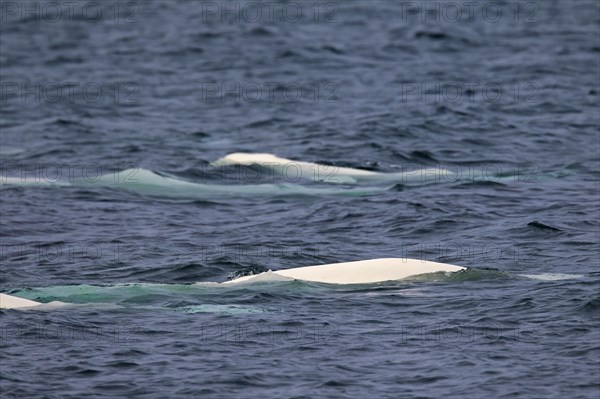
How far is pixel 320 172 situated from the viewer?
25578mm

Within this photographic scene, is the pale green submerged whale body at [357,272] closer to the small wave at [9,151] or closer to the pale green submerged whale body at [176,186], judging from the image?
the pale green submerged whale body at [176,186]

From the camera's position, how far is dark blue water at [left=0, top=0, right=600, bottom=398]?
14.2 m

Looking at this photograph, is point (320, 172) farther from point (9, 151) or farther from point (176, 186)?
point (9, 151)

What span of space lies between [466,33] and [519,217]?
2086 cm

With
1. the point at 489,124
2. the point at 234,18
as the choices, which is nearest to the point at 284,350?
the point at 489,124

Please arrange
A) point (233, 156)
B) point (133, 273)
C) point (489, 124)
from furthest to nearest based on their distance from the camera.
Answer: point (489, 124)
point (233, 156)
point (133, 273)

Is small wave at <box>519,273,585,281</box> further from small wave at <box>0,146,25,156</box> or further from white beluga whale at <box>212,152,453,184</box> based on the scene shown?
small wave at <box>0,146,25,156</box>

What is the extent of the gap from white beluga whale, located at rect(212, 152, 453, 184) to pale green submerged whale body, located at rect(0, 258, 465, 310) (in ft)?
23.7

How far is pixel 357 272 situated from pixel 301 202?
6085 millimetres

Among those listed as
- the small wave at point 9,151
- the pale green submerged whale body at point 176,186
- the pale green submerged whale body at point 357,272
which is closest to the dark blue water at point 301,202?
the pale green submerged whale body at point 176,186

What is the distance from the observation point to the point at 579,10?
150 ft

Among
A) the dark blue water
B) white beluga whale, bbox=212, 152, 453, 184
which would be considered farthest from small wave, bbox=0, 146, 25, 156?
white beluga whale, bbox=212, 152, 453, 184

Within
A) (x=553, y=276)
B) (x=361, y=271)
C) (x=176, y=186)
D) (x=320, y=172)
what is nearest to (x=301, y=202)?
(x=320, y=172)

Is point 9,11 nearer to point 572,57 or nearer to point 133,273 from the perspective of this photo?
point 572,57
